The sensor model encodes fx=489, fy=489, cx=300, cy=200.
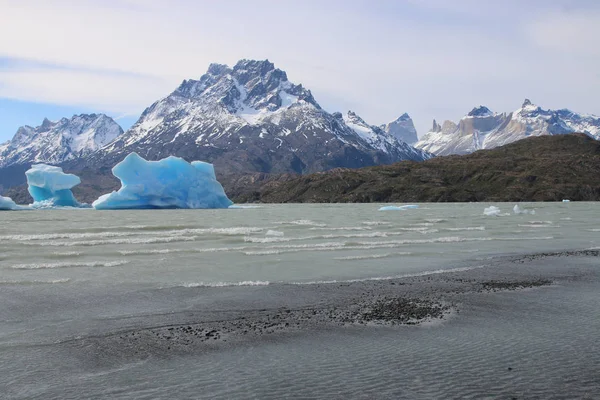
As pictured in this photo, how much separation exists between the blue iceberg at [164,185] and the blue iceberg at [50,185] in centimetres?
1739

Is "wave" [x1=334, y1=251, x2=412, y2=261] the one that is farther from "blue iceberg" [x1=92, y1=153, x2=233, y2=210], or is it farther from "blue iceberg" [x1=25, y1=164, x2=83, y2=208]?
"blue iceberg" [x1=25, y1=164, x2=83, y2=208]

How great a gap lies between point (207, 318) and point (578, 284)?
46.9ft

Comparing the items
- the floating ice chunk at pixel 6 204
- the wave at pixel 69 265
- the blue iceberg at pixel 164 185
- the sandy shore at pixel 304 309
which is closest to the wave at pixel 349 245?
the wave at pixel 69 265

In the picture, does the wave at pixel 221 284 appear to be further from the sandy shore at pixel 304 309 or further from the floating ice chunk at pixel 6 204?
the floating ice chunk at pixel 6 204

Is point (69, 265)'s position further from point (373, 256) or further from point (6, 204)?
point (6, 204)

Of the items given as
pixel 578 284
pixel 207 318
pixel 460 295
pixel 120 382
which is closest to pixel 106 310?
pixel 207 318

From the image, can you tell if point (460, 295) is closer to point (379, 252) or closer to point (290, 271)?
point (290, 271)

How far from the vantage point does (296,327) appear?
12.8 m

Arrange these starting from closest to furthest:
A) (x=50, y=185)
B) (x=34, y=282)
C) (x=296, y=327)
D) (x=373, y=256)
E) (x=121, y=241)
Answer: (x=296, y=327)
(x=34, y=282)
(x=373, y=256)
(x=121, y=241)
(x=50, y=185)

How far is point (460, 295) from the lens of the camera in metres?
16.9

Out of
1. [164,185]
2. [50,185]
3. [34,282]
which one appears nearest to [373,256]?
[34,282]

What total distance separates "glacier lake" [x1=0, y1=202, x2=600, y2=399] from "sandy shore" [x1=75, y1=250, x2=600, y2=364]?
0.22ft

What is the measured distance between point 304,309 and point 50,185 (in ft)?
430

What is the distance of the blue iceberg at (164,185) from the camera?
107 m
